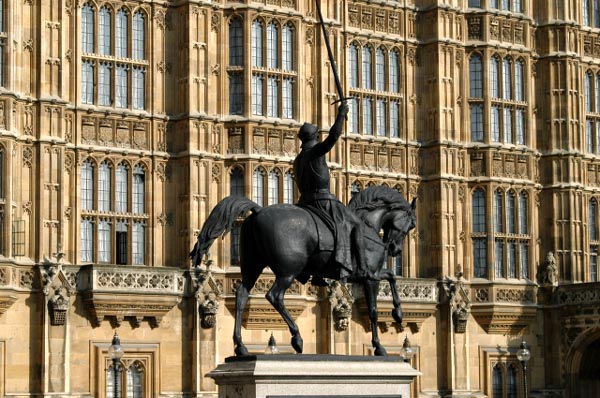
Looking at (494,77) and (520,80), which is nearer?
(494,77)

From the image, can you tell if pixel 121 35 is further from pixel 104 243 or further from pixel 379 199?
pixel 379 199

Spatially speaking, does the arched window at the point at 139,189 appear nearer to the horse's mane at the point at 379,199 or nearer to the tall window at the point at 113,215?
the tall window at the point at 113,215

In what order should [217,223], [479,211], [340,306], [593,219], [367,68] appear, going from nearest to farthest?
[217,223], [340,306], [367,68], [479,211], [593,219]

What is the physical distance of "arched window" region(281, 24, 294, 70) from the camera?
164 ft

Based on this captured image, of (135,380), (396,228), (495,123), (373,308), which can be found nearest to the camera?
(373,308)

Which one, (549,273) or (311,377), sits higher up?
(549,273)

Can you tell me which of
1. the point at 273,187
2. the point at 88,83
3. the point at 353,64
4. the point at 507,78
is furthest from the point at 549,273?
the point at 88,83

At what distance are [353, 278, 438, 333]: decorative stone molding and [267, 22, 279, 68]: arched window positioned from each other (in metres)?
7.79

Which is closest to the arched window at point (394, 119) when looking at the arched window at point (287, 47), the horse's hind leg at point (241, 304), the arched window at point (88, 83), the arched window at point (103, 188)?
the arched window at point (287, 47)

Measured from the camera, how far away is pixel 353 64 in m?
52.4

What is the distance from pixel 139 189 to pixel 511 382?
50.9 feet

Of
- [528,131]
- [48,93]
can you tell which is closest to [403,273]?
[528,131]

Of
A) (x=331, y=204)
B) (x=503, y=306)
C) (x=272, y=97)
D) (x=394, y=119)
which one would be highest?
(x=272, y=97)

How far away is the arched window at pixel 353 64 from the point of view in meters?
52.2
